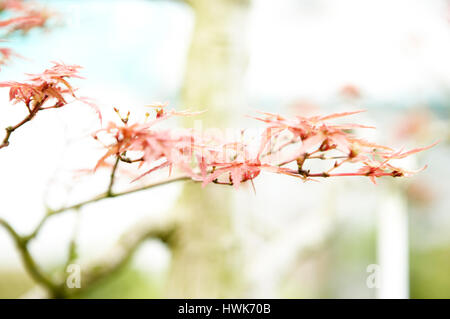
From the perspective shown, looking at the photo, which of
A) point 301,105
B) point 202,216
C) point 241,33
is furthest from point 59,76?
point 301,105

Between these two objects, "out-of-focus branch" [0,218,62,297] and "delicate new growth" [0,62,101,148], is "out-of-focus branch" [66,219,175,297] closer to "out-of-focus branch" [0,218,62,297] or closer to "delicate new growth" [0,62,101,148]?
"out-of-focus branch" [0,218,62,297]

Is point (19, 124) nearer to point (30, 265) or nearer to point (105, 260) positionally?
point (30, 265)

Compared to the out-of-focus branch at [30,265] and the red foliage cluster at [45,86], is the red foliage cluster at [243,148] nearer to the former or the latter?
the red foliage cluster at [45,86]

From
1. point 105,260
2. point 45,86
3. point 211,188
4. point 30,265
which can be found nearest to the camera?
point 45,86

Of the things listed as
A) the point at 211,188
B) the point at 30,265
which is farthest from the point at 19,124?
the point at 211,188

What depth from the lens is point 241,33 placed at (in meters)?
1.68

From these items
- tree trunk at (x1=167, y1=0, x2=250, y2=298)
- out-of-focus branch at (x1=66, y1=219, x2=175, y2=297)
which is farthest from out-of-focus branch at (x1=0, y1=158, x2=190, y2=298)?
tree trunk at (x1=167, y1=0, x2=250, y2=298)

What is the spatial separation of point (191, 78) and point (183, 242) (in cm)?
68

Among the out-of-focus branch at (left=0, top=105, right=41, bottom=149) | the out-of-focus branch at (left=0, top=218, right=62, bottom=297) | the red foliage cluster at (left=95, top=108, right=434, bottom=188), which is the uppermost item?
the out-of-focus branch at (left=0, top=105, right=41, bottom=149)

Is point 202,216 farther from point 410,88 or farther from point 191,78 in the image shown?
point 410,88

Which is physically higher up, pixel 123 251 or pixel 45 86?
pixel 45 86

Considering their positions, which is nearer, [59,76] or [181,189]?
[59,76]

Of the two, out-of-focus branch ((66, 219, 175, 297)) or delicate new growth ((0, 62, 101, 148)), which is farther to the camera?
out-of-focus branch ((66, 219, 175, 297))

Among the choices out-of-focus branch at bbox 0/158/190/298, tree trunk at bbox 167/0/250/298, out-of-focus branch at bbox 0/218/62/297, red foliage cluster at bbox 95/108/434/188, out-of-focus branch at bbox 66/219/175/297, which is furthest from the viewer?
tree trunk at bbox 167/0/250/298
